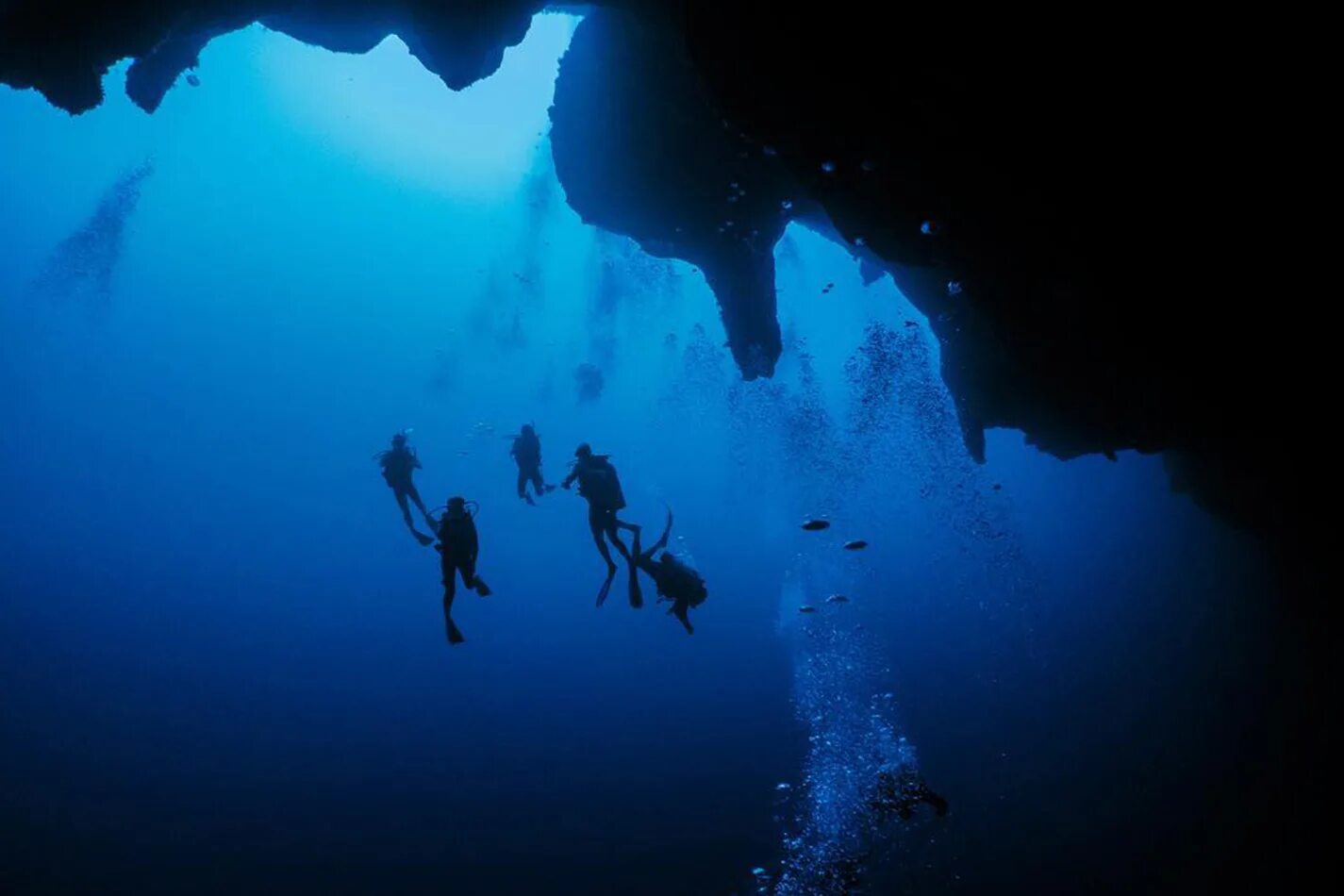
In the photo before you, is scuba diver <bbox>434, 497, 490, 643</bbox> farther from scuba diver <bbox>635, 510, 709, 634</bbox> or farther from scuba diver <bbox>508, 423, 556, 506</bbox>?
scuba diver <bbox>508, 423, 556, 506</bbox>

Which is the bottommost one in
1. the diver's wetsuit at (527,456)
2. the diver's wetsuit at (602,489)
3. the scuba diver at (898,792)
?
the scuba diver at (898,792)

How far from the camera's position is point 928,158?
22.6ft

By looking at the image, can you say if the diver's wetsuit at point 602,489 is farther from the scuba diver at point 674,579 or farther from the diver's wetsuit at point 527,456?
the diver's wetsuit at point 527,456

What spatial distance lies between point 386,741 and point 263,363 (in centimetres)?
8474

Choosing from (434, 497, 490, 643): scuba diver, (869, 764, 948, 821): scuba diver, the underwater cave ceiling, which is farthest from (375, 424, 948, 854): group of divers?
(869, 764, 948, 821): scuba diver

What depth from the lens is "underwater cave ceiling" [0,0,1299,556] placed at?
5777 millimetres

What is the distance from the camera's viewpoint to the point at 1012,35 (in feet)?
17.5

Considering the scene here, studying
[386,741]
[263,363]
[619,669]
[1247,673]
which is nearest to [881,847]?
[1247,673]

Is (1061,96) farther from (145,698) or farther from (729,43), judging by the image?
(145,698)

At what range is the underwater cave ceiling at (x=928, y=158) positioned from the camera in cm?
578

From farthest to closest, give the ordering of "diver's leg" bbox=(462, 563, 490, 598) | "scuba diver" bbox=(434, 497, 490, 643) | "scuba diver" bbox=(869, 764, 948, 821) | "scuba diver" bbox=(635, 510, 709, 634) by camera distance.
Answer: "scuba diver" bbox=(869, 764, 948, 821) < "scuba diver" bbox=(635, 510, 709, 634) < "scuba diver" bbox=(434, 497, 490, 643) < "diver's leg" bbox=(462, 563, 490, 598)

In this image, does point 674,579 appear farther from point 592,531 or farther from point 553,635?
point 553,635

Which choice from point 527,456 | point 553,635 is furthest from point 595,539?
point 553,635

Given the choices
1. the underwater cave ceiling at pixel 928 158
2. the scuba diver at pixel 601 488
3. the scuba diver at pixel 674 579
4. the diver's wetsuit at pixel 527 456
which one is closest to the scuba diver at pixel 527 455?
the diver's wetsuit at pixel 527 456
